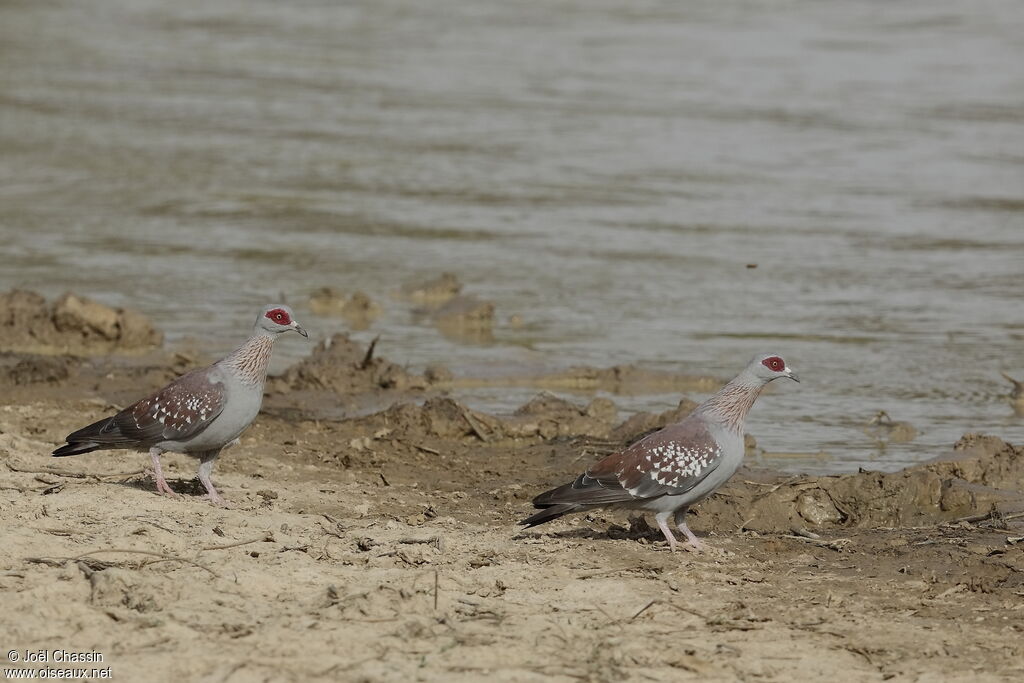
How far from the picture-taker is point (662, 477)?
719 centimetres

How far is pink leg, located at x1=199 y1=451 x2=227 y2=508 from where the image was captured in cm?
773

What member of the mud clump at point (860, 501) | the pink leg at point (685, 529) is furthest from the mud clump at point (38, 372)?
the pink leg at point (685, 529)

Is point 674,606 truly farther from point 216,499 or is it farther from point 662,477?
point 216,499

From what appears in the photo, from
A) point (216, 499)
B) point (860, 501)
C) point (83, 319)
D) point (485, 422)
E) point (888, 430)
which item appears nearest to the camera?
point (216, 499)

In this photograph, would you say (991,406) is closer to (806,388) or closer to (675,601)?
(806,388)

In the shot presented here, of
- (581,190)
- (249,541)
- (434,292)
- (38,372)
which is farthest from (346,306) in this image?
(249,541)

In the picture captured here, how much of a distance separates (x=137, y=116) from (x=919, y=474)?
51.1 ft

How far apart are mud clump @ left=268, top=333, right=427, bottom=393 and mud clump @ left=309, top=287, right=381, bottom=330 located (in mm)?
2193

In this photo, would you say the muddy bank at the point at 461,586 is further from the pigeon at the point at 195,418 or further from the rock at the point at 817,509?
the pigeon at the point at 195,418

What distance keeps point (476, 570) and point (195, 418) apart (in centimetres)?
191

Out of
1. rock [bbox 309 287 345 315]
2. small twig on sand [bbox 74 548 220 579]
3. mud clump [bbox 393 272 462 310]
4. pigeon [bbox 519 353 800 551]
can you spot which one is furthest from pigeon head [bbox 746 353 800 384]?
rock [bbox 309 287 345 315]

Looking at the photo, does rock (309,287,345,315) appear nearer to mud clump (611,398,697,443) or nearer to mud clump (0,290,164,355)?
mud clump (0,290,164,355)

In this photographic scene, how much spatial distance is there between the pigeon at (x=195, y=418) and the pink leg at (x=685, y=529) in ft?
7.30

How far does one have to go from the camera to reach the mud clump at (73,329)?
38.7 feet
